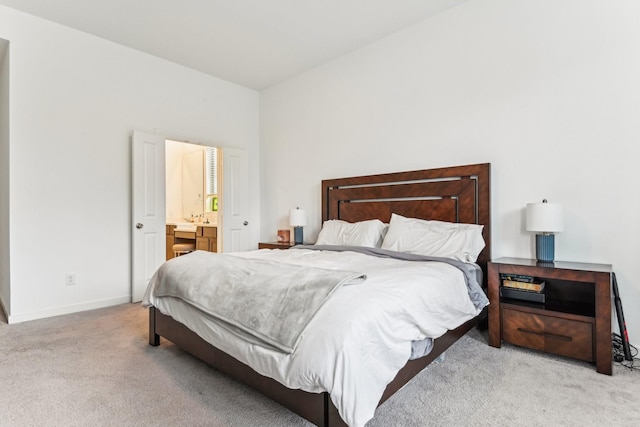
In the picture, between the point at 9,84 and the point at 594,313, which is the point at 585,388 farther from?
the point at 9,84

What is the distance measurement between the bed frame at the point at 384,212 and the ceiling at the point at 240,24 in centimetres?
158

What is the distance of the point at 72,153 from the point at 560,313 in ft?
15.2

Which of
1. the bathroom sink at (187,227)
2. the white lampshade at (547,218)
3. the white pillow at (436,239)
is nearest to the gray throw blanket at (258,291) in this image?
the white pillow at (436,239)

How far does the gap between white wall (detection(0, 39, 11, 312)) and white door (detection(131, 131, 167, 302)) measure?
1.10 meters

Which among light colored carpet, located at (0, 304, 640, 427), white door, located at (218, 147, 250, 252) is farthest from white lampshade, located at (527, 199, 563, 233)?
white door, located at (218, 147, 250, 252)

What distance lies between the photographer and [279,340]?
1.47m

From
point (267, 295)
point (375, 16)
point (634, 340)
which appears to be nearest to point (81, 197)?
point (267, 295)

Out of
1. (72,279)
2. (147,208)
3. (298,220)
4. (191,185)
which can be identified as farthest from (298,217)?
(191,185)

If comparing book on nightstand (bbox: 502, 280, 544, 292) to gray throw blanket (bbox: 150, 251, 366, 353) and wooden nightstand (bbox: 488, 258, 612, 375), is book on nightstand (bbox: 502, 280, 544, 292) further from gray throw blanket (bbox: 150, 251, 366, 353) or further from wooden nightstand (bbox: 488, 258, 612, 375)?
gray throw blanket (bbox: 150, 251, 366, 353)

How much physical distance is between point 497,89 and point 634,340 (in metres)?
2.22

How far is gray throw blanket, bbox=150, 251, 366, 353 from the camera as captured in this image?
1502 millimetres

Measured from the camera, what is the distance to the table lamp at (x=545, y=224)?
2.52 meters

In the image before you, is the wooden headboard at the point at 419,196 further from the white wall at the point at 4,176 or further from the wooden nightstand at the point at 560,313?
the white wall at the point at 4,176

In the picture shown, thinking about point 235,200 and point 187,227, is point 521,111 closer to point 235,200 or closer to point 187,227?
point 235,200
